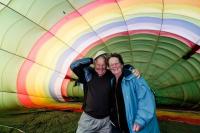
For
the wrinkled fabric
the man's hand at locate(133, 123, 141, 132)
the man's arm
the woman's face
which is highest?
the man's arm

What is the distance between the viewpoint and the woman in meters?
4.21

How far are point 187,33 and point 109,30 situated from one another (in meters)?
1.07

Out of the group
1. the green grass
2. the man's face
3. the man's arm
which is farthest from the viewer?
the green grass

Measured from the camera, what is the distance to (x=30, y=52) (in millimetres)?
6258

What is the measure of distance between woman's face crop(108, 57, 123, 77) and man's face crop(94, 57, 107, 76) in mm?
107

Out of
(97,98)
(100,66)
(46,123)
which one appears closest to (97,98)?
(97,98)

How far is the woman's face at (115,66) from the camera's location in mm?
4270

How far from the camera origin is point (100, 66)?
4.42m

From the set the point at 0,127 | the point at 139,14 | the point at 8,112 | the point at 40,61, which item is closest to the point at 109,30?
the point at 139,14

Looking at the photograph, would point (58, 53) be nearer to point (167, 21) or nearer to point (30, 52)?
point (30, 52)

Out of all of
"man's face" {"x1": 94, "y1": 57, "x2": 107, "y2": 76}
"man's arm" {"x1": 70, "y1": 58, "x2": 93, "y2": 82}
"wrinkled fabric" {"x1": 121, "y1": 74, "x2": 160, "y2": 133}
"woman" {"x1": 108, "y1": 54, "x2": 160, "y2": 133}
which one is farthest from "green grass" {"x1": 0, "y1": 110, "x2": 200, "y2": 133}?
"wrinkled fabric" {"x1": 121, "y1": 74, "x2": 160, "y2": 133}

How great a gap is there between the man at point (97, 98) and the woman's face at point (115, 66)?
0.12 m

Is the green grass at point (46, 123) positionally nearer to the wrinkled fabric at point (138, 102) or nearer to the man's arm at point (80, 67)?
the man's arm at point (80, 67)

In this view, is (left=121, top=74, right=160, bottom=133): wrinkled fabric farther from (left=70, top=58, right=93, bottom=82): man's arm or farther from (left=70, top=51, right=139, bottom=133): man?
(left=70, top=58, right=93, bottom=82): man's arm
